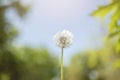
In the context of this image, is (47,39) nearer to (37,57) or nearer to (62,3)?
(37,57)

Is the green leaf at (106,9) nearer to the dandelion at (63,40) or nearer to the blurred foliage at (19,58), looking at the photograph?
the dandelion at (63,40)

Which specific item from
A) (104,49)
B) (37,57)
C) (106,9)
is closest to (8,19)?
(37,57)

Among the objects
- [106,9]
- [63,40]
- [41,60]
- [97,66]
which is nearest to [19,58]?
[41,60]

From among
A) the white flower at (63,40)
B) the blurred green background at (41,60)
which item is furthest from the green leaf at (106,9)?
the blurred green background at (41,60)

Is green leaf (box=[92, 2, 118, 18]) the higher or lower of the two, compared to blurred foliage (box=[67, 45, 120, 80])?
higher

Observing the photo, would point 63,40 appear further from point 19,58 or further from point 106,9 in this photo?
point 19,58

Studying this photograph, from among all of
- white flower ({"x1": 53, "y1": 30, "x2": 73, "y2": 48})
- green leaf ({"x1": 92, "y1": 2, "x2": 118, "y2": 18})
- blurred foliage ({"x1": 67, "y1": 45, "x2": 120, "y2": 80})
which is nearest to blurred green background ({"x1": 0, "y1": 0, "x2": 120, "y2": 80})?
blurred foliage ({"x1": 67, "y1": 45, "x2": 120, "y2": 80})

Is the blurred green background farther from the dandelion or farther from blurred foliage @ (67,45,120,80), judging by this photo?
the dandelion
